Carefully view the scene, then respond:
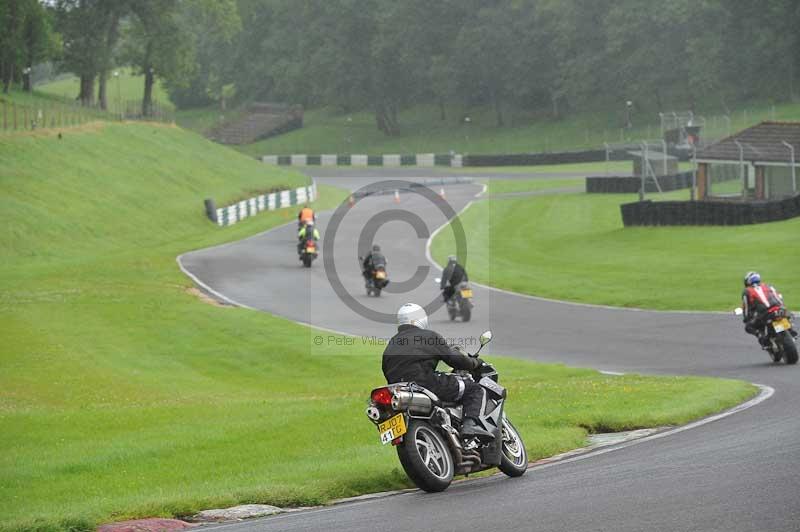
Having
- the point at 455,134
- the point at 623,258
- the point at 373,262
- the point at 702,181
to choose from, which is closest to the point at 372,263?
the point at 373,262

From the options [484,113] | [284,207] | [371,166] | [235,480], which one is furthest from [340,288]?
[484,113]

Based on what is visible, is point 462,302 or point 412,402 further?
point 462,302

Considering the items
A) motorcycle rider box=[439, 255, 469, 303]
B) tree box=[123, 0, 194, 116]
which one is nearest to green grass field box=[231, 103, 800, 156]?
tree box=[123, 0, 194, 116]

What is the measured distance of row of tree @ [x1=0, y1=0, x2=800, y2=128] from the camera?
95.2 metres

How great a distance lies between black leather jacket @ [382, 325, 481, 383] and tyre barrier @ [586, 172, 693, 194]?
54460 mm

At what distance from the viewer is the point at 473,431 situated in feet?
37.9

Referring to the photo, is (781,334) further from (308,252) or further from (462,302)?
(308,252)

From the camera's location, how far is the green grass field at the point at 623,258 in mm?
33562

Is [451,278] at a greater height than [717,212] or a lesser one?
lesser

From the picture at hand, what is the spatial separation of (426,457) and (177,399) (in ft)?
31.5

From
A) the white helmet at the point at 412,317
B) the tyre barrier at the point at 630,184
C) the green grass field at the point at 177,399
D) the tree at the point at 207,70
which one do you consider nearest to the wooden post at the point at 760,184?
the tyre barrier at the point at 630,184

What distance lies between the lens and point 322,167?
362 feet

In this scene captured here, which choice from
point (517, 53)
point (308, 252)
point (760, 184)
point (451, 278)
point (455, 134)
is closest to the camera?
point (451, 278)

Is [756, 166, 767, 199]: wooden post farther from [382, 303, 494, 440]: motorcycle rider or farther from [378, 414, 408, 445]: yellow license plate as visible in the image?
[378, 414, 408, 445]: yellow license plate
